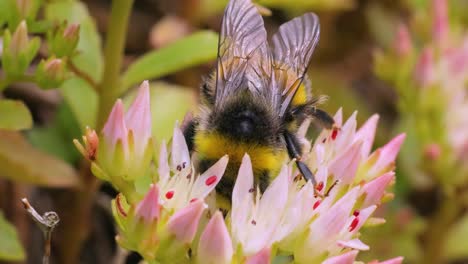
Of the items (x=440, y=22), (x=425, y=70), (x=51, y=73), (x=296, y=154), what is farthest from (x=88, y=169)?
(x=440, y=22)

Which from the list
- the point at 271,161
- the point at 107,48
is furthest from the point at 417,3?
the point at 271,161

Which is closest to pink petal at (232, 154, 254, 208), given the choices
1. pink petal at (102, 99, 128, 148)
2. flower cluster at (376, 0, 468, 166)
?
pink petal at (102, 99, 128, 148)

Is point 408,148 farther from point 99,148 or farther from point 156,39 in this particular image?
point 99,148

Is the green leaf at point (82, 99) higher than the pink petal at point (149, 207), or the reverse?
the green leaf at point (82, 99)

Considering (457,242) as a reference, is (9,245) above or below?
below

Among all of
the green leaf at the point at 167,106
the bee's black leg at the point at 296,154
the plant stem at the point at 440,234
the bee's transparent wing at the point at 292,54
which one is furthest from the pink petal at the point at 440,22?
the bee's black leg at the point at 296,154

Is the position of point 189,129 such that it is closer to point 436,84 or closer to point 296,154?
point 296,154

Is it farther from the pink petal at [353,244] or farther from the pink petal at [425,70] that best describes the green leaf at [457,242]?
the pink petal at [353,244]
